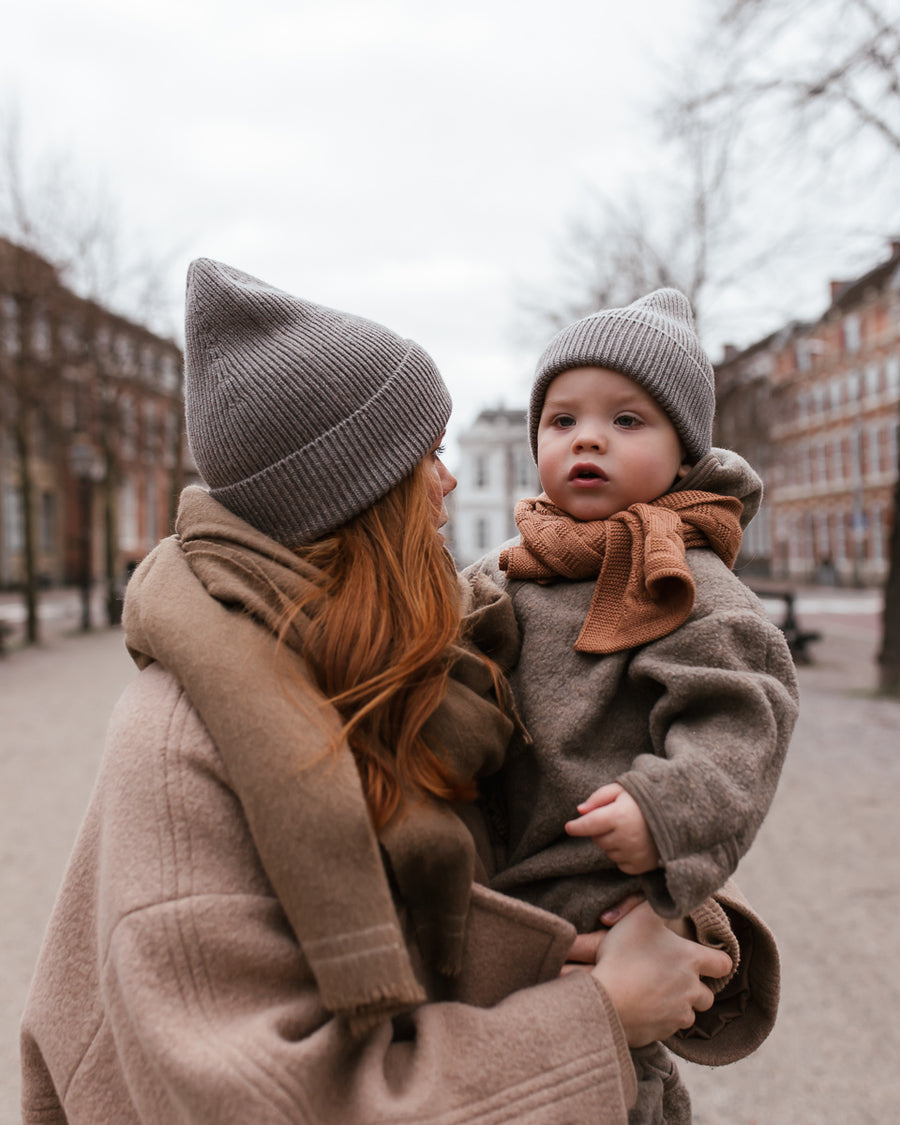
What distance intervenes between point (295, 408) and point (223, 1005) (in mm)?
807

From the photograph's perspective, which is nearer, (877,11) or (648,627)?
(648,627)

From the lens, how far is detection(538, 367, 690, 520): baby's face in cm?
169

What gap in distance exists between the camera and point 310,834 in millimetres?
1146

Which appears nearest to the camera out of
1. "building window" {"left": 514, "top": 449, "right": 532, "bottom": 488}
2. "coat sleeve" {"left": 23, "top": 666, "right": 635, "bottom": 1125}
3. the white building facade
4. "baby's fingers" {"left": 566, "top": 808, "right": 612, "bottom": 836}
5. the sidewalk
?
"coat sleeve" {"left": 23, "top": 666, "right": 635, "bottom": 1125}

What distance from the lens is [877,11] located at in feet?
30.6

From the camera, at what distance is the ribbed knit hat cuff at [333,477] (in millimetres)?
1406

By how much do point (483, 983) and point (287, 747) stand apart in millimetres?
463

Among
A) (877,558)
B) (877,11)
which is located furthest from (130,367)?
(877,558)

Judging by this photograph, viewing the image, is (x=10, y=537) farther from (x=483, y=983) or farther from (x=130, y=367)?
(x=483, y=983)

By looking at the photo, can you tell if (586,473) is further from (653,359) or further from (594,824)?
(594,824)

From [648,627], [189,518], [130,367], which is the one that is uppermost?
[130,367]

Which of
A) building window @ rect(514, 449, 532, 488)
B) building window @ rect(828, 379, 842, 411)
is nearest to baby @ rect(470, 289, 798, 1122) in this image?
building window @ rect(514, 449, 532, 488)

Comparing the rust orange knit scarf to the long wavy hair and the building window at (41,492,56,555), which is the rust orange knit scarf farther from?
the building window at (41,492,56,555)

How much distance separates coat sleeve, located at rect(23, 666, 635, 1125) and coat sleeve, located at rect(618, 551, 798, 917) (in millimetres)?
223
